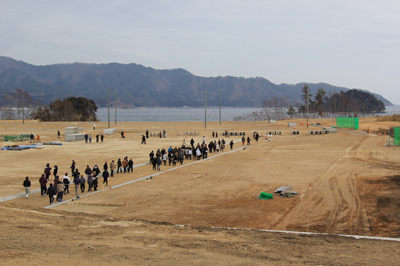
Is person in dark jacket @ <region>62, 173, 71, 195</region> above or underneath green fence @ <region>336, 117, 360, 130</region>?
underneath

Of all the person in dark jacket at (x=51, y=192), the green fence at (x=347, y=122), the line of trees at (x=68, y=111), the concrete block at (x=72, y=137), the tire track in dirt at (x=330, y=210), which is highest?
the line of trees at (x=68, y=111)

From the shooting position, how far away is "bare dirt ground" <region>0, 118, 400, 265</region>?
967 centimetres

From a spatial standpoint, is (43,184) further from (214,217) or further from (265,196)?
(265,196)

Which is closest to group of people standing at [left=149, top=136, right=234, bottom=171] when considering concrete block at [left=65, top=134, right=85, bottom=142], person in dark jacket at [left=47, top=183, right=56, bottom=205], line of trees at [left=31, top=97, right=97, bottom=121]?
person in dark jacket at [left=47, top=183, right=56, bottom=205]

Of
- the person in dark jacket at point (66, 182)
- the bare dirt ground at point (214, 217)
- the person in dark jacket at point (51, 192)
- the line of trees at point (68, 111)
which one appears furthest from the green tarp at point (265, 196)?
the line of trees at point (68, 111)

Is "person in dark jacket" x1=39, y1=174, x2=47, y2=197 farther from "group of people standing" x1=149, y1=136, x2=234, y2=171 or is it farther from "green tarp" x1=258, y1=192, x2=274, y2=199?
"green tarp" x1=258, y1=192, x2=274, y2=199

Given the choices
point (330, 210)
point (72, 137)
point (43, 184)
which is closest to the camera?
point (330, 210)

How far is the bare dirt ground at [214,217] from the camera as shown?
9.67 meters

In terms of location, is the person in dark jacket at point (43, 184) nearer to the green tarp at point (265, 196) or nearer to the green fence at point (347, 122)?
the green tarp at point (265, 196)

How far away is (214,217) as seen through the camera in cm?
1459

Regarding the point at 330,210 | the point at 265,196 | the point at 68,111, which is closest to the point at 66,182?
the point at 265,196

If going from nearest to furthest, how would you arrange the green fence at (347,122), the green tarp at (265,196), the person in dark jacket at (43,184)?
the green tarp at (265,196) → the person in dark jacket at (43,184) → the green fence at (347,122)

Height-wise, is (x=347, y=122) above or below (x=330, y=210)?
above

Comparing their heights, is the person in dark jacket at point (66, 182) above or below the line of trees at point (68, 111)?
below
